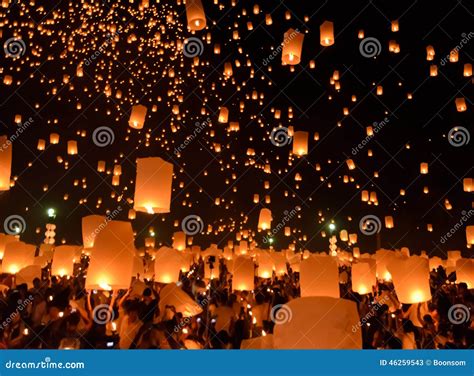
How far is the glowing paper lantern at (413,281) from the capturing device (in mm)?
5195

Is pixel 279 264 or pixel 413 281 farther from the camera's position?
pixel 279 264

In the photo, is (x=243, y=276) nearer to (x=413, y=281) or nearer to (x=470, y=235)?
(x=413, y=281)

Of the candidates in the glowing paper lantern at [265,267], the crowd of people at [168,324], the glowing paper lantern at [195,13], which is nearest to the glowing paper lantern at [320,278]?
the crowd of people at [168,324]

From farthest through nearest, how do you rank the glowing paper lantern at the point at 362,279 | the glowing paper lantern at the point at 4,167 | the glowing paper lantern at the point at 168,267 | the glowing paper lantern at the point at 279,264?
1. the glowing paper lantern at the point at 279,264
2. the glowing paper lantern at the point at 362,279
3. the glowing paper lantern at the point at 168,267
4. the glowing paper lantern at the point at 4,167

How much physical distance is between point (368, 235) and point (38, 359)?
17876 mm

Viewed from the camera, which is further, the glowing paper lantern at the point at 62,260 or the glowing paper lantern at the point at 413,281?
the glowing paper lantern at the point at 62,260

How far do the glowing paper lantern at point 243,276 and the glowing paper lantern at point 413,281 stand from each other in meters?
2.70

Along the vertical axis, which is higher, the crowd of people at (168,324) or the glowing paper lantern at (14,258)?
the glowing paper lantern at (14,258)

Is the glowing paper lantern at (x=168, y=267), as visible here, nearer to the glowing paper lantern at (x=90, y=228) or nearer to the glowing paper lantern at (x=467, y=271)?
the glowing paper lantern at (x=90, y=228)

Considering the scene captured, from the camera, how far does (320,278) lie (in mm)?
5570

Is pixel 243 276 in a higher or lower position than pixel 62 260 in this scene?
lower

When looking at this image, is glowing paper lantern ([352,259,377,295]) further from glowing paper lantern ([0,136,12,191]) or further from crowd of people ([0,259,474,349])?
glowing paper lantern ([0,136,12,191])

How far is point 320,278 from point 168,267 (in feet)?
8.44

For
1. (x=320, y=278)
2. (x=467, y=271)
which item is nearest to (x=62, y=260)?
(x=320, y=278)
